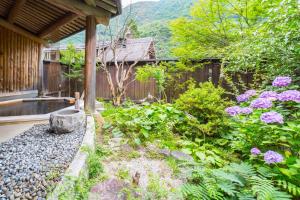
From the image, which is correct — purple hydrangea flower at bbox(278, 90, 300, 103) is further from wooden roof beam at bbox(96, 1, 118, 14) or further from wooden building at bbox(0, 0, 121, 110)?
wooden roof beam at bbox(96, 1, 118, 14)

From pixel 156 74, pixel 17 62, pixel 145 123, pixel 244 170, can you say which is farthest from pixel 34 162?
pixel 17 62

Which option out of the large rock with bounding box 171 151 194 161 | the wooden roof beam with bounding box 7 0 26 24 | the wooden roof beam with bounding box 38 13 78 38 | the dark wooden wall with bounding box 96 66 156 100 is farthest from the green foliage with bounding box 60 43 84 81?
the large rock with bounding box 171 151 194 161

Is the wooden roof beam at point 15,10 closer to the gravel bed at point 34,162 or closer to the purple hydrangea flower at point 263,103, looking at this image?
the gravel bed at point 34,162

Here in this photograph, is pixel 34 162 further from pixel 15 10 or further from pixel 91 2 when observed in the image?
pixel 15 10

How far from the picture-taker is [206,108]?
129 inches

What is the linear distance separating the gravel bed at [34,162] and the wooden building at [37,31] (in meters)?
1.40

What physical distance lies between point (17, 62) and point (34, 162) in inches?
246

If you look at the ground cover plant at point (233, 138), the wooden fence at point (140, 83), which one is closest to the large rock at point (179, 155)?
the ground cover plant at point (233, 138)

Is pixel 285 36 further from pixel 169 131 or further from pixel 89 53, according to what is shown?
pixel 89 53

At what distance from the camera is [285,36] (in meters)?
3.04

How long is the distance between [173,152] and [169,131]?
2.20 feet

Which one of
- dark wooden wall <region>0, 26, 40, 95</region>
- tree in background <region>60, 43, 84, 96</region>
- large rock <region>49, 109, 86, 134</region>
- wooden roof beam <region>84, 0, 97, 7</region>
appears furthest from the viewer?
tree in background <region>60, 43, 84, 96</region>

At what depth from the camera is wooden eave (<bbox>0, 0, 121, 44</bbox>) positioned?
3537 millimetres

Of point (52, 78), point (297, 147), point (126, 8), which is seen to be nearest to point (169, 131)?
point (297, 147)
